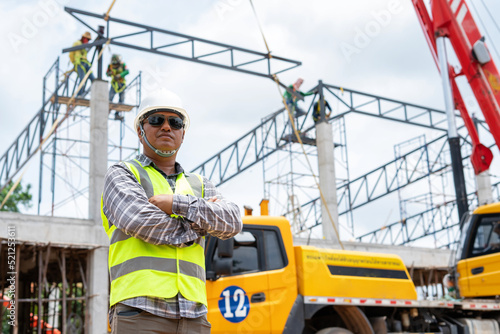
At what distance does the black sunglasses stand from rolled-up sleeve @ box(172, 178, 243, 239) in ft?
1.20

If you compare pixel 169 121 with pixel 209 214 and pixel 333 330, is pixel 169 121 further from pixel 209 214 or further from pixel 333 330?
pixel 333 330

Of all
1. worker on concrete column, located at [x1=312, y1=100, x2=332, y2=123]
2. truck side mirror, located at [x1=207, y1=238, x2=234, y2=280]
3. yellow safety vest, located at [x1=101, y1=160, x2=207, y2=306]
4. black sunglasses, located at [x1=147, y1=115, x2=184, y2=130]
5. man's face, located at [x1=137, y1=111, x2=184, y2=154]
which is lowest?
yellow safety vest, located at [x1=101, y1=160, x2=207, y2=306]

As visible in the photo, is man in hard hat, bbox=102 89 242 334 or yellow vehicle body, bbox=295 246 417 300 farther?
yellow vehicle body, bbox=295 246 417 300

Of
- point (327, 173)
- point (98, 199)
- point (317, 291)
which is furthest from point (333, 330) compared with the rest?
point (327, 173)

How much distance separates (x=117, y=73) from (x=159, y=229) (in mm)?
16934

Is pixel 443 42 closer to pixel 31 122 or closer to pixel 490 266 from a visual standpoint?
pixel 490 266

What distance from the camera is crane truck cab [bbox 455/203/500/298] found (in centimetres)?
912

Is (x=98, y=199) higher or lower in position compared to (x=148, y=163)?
higher

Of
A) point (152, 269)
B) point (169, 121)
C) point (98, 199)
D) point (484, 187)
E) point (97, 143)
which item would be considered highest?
point (484, 187)

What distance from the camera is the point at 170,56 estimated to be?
1780 centimetres

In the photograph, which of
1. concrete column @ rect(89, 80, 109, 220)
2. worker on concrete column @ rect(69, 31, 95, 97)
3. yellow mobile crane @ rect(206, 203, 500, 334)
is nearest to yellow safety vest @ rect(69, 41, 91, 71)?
worker on concrete column @ rect(69, 31, 95, 97)

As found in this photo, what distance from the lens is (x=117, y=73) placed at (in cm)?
1866

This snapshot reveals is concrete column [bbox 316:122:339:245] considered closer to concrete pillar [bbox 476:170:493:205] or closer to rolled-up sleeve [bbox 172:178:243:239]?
concrete pillar [bbox 476:170:493:205]

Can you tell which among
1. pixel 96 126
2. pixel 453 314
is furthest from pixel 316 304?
pixel 96 126
